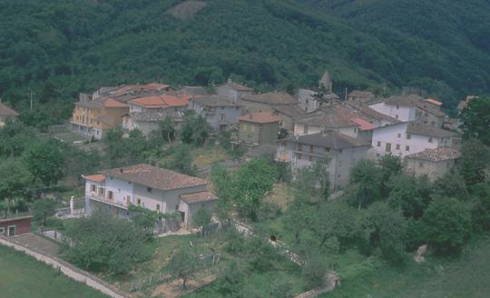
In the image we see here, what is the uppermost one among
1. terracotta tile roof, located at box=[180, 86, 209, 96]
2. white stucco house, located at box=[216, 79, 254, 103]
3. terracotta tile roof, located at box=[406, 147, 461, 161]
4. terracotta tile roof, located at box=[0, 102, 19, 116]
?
white stucco house, located at box=[216, 79, 254, 103]

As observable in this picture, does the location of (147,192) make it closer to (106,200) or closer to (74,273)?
(106,200)

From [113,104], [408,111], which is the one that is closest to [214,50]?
[113,104]

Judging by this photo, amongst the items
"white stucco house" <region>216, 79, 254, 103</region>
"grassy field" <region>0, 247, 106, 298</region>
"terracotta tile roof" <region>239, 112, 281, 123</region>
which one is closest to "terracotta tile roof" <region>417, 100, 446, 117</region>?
"terracotta tile roof" <region>239, 112, 281, 123</region>

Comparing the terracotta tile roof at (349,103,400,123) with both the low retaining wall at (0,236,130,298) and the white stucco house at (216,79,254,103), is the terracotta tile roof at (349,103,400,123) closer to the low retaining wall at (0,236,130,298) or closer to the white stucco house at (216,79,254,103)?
the white stucco house at (216,79,254,103)

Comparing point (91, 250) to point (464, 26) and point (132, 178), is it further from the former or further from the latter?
point (464, 26)

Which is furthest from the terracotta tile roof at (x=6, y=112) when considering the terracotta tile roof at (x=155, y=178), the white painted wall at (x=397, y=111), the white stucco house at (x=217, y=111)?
the white painted wall at (x=397, y=111)

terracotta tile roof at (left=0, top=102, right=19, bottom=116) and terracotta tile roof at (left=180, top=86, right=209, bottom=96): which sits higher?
terracotta tile roof at (left=180, top=86, right=209, bottom=96)

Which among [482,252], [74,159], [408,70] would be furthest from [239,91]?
[408,70]
